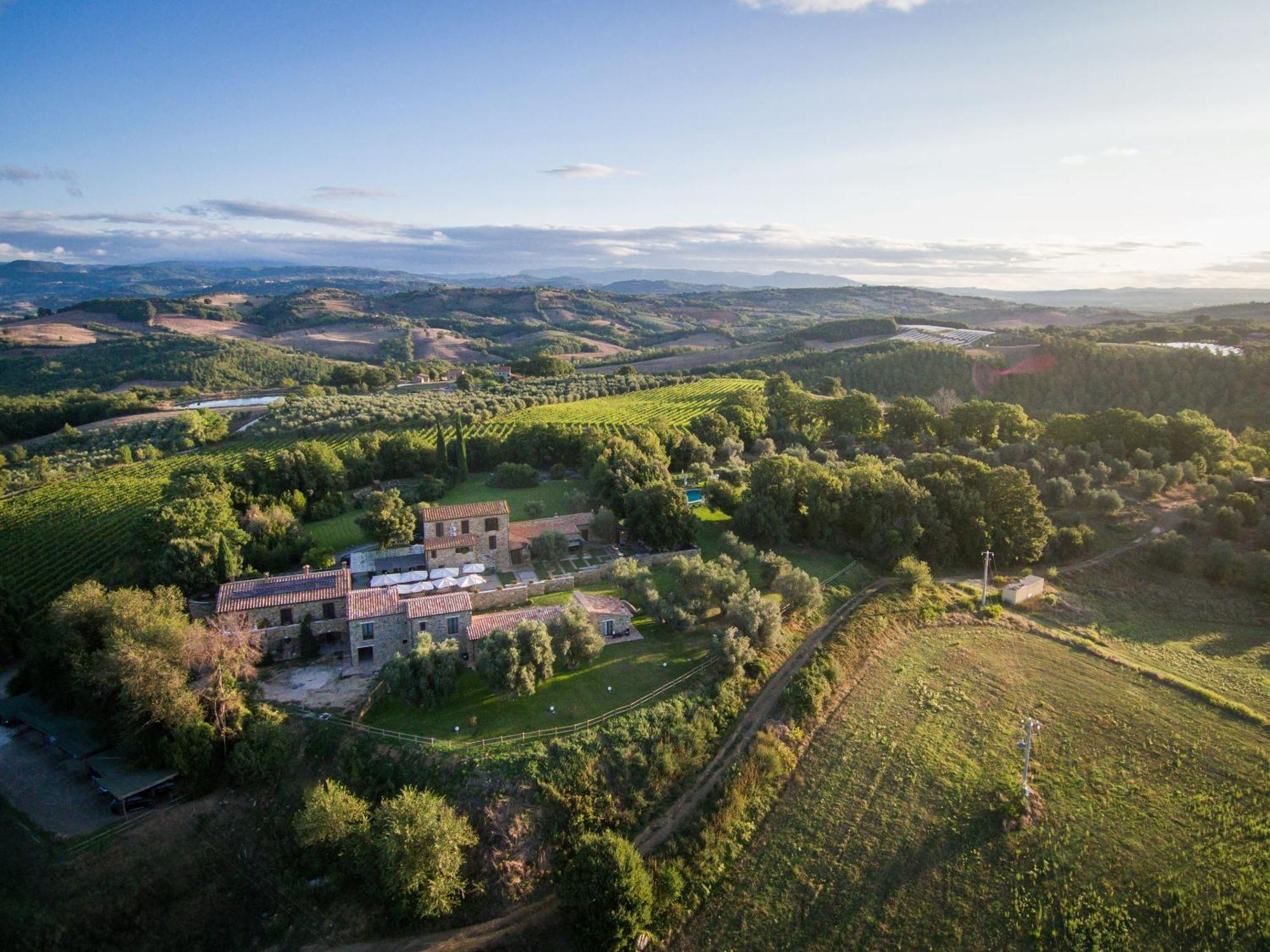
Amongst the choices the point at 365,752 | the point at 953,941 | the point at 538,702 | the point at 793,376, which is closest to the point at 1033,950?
the point at 953,941

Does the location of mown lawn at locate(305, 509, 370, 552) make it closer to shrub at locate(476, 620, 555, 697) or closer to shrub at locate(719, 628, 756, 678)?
shrub at locate(476, 620, 555, 697)

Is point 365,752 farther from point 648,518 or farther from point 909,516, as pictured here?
point 909,516

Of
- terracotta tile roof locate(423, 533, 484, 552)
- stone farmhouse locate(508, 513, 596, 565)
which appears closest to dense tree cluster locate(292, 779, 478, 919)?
terracotta tile roof locate(423, 533, 484, 552)

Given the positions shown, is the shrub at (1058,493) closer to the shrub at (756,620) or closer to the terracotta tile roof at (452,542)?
the shrub at (756,620)

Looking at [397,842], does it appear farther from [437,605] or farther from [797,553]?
[797,553]

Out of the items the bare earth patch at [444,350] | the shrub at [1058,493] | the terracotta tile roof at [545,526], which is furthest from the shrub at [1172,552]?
the bare earth patch at [444,350]

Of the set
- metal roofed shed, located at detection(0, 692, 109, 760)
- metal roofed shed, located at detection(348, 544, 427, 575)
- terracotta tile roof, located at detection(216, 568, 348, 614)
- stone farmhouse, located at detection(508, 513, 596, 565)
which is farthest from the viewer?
stone farmhouse, located at detection(508, 513, 596, 565)

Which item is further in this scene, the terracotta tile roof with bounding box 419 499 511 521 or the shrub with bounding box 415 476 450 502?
the shrub with bounding box 415 476 450 502
